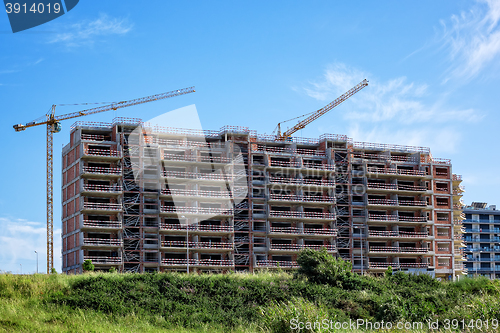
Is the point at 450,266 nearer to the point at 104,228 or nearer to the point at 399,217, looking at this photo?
the point at 399,217

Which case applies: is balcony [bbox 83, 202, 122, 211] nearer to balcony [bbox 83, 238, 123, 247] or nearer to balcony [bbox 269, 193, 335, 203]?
balcony [bbox 83, 238, 123, 247]

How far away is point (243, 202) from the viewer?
89.8 metres

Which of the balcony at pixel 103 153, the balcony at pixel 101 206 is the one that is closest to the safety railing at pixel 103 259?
the balcony at pixel 101 206

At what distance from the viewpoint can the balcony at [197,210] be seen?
272 ft

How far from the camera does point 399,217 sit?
317ft

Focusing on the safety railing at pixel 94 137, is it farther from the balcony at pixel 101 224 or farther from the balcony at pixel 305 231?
the balcony at pixel 305 231

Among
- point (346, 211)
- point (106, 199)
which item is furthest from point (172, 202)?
point (346, 211)

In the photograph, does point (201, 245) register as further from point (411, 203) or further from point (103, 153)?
point (411, 203)

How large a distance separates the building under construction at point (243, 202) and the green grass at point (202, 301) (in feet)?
111

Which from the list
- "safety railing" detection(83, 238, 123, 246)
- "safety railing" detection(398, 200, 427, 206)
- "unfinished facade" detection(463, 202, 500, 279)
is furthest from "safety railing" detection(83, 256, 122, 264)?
"unfinished facade" detection(463, 202, 500, 279)

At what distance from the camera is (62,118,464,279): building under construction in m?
82.1

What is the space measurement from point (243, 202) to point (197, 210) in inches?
345

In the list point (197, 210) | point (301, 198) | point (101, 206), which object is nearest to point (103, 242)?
point (101, 206)

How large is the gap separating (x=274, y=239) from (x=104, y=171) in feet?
91.0
